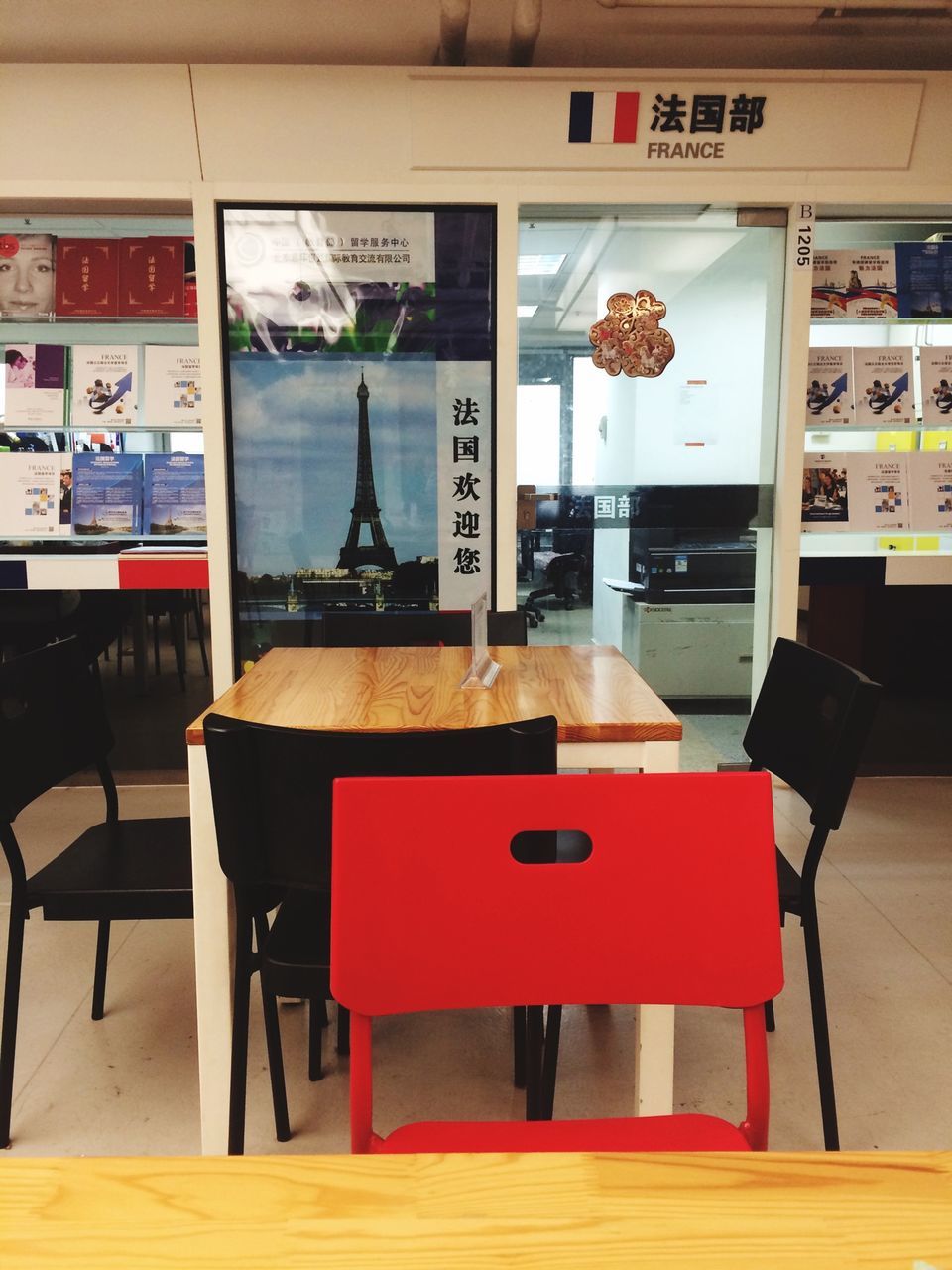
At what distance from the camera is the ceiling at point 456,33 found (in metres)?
3.17

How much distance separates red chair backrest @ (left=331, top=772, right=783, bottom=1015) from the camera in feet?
2.98

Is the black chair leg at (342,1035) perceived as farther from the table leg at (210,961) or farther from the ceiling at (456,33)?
the ceiling at (456,33)

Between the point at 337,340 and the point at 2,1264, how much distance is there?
3338 millimetres

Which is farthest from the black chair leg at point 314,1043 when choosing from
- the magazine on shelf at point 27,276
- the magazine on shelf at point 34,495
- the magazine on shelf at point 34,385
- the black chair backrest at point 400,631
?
the magazine on shelf at point 27,276

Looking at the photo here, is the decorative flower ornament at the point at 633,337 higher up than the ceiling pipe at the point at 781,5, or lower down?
lower down

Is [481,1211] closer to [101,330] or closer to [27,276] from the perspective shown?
[101,330]

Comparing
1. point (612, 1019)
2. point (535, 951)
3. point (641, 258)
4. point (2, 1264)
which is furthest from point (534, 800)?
point (641, 258)

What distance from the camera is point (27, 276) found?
3.49 meters

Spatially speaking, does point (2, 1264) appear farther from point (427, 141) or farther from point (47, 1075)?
point (427, 141)

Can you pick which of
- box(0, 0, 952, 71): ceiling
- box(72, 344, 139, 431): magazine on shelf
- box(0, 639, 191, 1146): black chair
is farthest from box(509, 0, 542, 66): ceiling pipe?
box(0, 639, 191, 1146): black chair

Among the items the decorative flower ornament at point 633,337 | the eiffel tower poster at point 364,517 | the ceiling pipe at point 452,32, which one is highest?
the ceiling pipe at point 452,32

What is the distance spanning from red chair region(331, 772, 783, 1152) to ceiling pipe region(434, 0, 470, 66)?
9.77 feet

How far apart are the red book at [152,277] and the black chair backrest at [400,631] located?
1758 millimetres

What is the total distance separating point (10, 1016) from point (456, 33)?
319 centimetres
